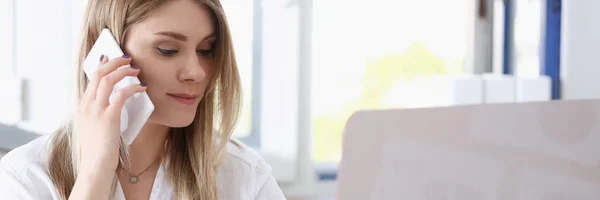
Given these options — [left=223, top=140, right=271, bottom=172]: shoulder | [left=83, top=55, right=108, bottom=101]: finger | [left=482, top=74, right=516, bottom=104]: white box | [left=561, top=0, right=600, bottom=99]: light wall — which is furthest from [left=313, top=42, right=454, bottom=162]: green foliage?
[left=83, top=55, right=108, bottom=101]: finger

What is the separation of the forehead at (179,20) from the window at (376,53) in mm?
955

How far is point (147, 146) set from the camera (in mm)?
1370

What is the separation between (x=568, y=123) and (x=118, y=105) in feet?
2.61

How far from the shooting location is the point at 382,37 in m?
2.32

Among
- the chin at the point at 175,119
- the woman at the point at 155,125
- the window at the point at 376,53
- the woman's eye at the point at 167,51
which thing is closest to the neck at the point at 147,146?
the woman at the point at 155,125

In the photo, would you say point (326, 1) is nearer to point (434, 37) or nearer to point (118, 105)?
point (434, 37)

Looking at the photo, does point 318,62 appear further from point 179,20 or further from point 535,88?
point 179,20

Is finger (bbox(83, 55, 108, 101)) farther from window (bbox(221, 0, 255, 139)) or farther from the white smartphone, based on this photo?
window (bbox(221, 0, 255, 139))

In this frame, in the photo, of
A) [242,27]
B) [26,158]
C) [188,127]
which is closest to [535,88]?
[242,27]

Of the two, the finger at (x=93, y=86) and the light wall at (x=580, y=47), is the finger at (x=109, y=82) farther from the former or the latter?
the light wall at (x=580, y=47)

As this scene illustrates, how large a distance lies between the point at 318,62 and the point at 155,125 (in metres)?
0.91

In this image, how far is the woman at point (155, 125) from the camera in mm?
1167

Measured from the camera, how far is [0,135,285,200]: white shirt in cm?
121

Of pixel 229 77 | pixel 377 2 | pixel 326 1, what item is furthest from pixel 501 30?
pixel 229 77
